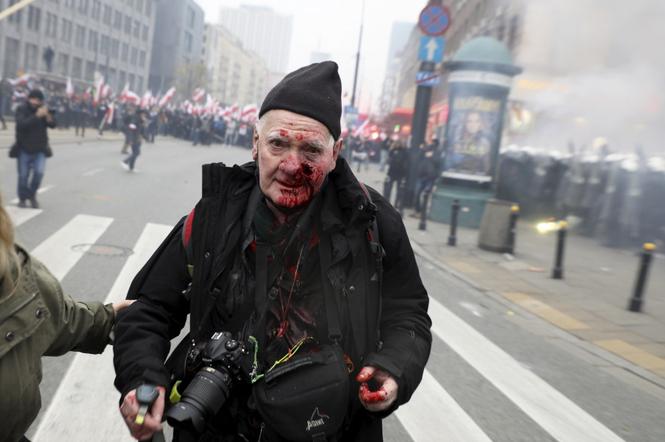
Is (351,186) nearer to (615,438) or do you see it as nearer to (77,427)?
(77,427)

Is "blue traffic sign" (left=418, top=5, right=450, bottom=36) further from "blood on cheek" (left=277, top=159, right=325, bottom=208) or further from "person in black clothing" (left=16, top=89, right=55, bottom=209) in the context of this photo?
"blood on cheek" (left=277, top=159, right=325, bottom=208)

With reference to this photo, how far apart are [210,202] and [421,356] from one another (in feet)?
2.77

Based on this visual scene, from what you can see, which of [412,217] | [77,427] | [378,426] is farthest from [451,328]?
[412,217]

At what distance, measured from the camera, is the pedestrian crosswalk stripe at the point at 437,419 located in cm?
415

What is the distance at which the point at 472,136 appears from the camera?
14.6 metres

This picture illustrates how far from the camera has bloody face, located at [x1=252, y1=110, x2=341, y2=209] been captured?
203cm

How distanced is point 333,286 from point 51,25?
7055cm

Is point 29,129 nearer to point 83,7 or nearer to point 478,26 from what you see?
point 478,26

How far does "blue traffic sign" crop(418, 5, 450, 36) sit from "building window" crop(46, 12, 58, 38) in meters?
58.8

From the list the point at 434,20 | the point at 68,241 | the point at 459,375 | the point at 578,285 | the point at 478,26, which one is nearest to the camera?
the point at 459,375

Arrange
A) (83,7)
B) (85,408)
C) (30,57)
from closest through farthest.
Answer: (85,408)
(30,57)
(83,7)

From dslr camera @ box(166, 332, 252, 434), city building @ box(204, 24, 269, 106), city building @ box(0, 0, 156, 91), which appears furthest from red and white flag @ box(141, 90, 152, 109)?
city building @ box(204, 24, 269, 106)

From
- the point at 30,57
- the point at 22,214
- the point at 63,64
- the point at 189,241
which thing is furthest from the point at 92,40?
the point at 189,241

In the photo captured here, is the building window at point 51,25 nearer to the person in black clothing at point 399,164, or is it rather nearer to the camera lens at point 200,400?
the person in black clothing at point 399,164
